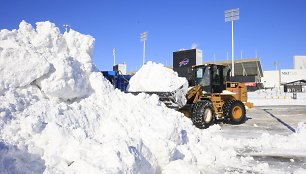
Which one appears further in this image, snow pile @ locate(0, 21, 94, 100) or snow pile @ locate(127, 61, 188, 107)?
snow pile @ locate(127, 61, 188, 107)

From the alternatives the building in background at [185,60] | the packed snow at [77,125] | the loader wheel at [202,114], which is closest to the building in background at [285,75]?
the building in background at [185,60]

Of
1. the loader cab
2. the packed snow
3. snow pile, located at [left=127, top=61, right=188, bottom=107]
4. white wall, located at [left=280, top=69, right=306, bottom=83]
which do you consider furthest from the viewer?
white wall, located at [left=280, top=69, right=306, bottom=83]

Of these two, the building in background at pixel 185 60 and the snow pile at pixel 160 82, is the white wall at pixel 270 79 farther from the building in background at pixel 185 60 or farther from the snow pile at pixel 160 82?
the snow pile at pixel 160 82

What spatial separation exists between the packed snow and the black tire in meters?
4.86

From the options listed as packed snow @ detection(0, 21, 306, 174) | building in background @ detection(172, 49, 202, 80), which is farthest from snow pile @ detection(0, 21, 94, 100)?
building in background @ detection(172, 49, 202, 80)

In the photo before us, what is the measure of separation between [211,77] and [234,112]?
195cm

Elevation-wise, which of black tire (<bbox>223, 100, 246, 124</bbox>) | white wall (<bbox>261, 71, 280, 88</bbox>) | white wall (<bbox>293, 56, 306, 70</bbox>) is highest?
white wall (<bbox>293, 56, 306, 70</bbox>)

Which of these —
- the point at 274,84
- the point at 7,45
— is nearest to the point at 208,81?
the point at 7,45

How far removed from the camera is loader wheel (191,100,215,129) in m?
12.2

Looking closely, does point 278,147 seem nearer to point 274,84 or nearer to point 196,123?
point 196,123

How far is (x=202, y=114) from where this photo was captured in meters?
12.2

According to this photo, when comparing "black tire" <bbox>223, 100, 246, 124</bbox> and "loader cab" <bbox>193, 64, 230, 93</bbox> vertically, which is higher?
"loader cab" <bbox>193, 64, 230, 93</bbox>

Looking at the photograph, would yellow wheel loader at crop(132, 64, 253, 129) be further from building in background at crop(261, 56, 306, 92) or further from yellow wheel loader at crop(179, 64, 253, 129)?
building in background at crop(261, 56, 306, 92)

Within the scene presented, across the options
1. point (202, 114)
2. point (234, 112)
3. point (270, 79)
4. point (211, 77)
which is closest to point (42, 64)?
point (202, 114)
